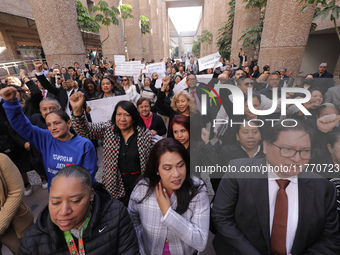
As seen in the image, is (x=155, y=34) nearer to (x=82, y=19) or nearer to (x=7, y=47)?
(x=7, y=47)

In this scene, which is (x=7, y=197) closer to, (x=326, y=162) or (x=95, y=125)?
(x=95, y=125)

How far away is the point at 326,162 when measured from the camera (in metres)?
1.71

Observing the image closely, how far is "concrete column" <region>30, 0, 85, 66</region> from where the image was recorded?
526 cm

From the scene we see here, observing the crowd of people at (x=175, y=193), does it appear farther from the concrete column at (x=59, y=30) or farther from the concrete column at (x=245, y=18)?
the concrete column at (x=245, y=18)

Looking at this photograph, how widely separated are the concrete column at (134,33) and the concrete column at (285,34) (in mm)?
11171

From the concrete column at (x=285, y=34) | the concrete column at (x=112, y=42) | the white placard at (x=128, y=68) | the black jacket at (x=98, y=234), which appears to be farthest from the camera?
the concrete column at (x=112, y=42)

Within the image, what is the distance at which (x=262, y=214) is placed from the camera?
4.21 feet

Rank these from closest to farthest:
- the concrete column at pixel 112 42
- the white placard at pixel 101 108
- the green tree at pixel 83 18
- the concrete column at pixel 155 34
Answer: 1. the white placard at pixel 101 108
2. the green tree at pixel 83 18
3. the concrete column at pixel 112 42
4. the concrete column at pixel 155 34

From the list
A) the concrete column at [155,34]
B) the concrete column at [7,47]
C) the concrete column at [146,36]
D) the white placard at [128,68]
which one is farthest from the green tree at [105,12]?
the concrete column at [155,34]

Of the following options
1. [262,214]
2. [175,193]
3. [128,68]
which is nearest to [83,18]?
[128,68]

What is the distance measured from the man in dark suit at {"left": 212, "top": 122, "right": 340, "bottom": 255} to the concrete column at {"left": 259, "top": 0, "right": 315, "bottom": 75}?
5295mm

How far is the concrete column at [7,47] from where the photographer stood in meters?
11.7

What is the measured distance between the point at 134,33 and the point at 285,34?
12057mm

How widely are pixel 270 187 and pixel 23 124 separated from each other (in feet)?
7.61
